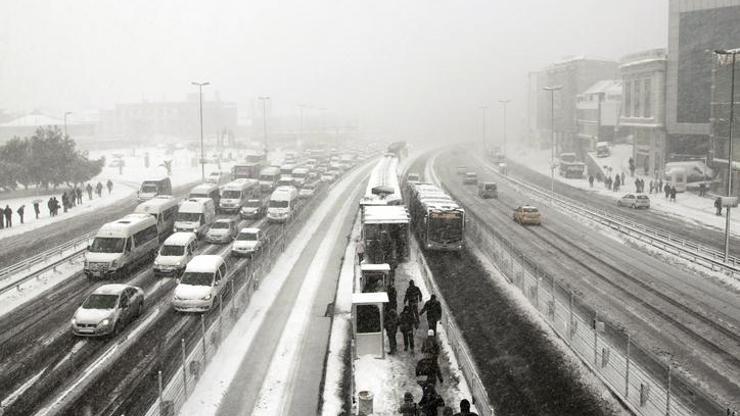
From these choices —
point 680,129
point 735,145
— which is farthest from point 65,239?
point 680,129

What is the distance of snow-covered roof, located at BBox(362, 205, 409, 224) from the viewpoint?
3388 cm

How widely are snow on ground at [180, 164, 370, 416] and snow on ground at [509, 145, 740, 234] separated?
3038cm

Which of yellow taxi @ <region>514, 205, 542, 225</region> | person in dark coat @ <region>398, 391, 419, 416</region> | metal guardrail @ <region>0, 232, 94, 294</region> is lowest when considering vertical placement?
person in dark coat @ <region>398, 391, 419, 416</region>

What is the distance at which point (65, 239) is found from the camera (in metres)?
40.6

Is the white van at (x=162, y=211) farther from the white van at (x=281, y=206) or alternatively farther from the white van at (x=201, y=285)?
the white van at (x=201, y=285)

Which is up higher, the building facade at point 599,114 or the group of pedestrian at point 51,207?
the building facade at point 599,114

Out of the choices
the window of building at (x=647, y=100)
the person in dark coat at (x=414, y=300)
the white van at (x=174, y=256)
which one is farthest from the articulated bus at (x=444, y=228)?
the window of building at (x=647, y=100)

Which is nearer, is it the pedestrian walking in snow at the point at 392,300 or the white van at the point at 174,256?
the pedestrian walking in snow at the point at 392,300

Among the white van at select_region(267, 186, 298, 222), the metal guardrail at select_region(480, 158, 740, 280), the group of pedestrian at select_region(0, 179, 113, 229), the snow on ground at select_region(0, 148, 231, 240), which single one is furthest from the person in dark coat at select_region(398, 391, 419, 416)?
the group of pedestrian at select_region(0, 179, 113, 229)

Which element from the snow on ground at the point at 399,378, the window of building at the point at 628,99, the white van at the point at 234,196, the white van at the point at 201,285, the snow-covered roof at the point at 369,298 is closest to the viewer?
the snow on ground at the point at 399,378

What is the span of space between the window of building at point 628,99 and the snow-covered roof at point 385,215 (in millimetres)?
58822

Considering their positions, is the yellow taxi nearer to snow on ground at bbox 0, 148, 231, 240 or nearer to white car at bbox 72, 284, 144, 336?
white car at bbox 72, 284, 144, 336

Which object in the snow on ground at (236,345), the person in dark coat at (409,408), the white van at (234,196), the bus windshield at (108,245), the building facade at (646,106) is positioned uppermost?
the building facade at (646,106)

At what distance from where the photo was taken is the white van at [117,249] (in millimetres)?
30359
